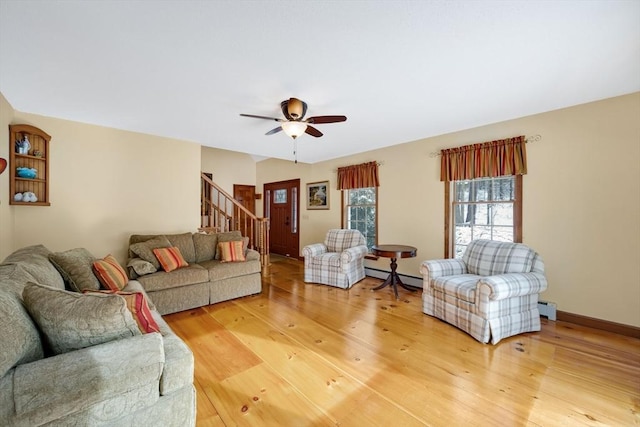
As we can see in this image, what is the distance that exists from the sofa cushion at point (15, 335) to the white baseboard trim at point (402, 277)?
4202 mm

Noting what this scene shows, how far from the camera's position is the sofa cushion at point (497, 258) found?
108 inches

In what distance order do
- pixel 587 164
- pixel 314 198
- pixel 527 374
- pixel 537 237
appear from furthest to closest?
pixel 314 198 < pixel 537 237 < pixel 587 164 < pixel 527 374

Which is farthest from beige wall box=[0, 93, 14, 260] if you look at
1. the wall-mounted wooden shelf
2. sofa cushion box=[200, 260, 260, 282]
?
sofa cushion box=[200, 260, 260, 282]

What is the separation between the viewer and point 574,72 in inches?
85.0

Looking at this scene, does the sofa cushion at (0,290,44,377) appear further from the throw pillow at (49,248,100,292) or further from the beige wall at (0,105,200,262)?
the beige wall at (0,105,200,262)

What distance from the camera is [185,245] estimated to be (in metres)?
Answer: 3.64

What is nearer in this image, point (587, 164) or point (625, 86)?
point (625, 86)

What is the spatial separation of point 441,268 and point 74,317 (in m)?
3.21

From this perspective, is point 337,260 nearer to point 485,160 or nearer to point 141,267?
point 485,160

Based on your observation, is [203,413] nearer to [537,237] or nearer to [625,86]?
[537,237]

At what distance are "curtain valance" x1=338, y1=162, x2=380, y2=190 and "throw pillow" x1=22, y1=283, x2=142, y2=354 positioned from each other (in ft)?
13.7

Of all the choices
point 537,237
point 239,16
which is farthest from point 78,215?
point 537,237

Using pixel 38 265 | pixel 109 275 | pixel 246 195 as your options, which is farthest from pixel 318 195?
pixel 38 265

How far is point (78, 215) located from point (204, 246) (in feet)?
5.21
